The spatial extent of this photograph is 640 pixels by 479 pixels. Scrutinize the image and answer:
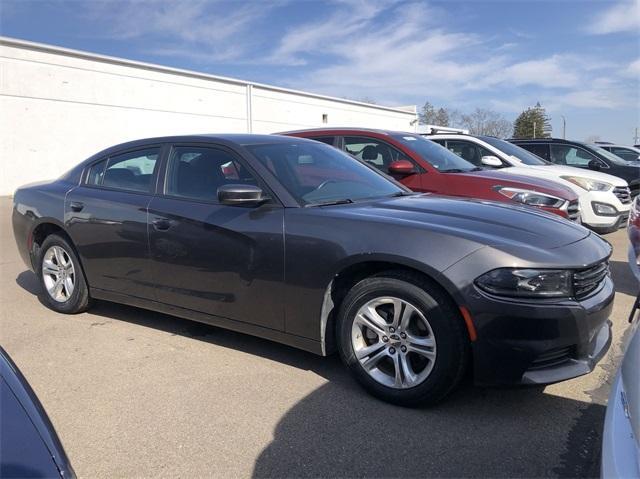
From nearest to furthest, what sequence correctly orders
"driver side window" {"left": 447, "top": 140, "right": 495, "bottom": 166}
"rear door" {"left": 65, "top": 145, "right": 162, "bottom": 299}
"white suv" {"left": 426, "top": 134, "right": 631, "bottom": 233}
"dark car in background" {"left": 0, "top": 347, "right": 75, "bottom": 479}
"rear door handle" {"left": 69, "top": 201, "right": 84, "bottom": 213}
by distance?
"dark car in background" {"left": 0, "top": 347, "right": 75, "bottom": 479}, "rear door" {"left": 65, "top": 145, "right": 162, "bottom": 299}, "rear door handle" {"left": 69, "top": 201, "right": 84, "bottom": 213}, "white suv" {"left": 426, "top": 134, "right": 631, "bottom": 233}, "driver side window" {"left": 447, "top": 140, "right": 495, "bottom": 166}

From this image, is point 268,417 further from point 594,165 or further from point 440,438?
point 594,165

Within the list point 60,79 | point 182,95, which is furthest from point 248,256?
point 182,95

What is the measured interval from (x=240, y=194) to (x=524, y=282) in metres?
1.79

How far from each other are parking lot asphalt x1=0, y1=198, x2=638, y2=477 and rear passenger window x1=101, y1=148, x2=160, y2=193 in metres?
1.25

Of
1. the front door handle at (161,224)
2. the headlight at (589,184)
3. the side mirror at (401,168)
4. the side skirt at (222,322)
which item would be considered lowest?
the side skirt at (222,322)

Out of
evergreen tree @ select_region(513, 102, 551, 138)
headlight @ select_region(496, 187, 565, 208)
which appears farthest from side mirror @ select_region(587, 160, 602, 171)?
evergreen tree @ select_region(513, 102, 551, 138)

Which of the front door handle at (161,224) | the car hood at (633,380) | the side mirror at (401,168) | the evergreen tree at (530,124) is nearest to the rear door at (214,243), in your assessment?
the front door handle at (161,224)

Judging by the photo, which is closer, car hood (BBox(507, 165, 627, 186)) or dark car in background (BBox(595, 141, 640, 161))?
car hood (BBox(507, 165, 627, 186))

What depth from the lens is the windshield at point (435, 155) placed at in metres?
6.49

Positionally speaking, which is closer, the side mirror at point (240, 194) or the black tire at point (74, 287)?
the side mirror at point (240, 194)

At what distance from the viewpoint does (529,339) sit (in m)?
2.79

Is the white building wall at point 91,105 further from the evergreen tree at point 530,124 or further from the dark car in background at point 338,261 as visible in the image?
the evergreen tree at point 530,124

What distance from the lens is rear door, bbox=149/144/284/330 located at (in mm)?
3584

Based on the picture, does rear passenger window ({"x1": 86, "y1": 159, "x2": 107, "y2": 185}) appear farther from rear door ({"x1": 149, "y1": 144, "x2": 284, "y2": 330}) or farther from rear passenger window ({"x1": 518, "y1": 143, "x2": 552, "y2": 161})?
rear passenger window ({"x1": 518, "y1": 143, "x2": 552, "y2": 161})
